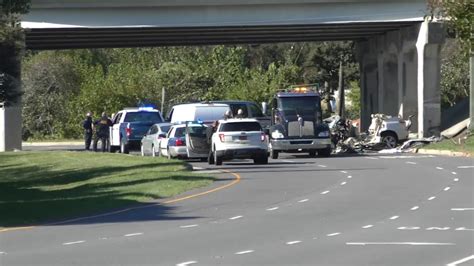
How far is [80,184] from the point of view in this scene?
29.3 metres

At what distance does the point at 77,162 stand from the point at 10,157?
267 inches

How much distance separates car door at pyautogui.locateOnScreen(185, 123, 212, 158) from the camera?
39.2m

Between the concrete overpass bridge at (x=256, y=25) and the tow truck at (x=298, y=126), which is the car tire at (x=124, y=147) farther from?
the tow truck at (x=298, y=126)

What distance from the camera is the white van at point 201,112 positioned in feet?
144

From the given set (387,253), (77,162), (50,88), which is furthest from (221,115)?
(50,88)

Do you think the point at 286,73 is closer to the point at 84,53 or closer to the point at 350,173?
the point at 84,53

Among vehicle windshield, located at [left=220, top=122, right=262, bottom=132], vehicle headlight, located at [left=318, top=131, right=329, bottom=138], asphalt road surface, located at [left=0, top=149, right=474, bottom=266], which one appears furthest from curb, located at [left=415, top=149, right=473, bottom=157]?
asphalt road surface, located at [left=0, top=149, right=474, bottom=266]

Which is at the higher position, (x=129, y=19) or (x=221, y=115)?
(x=129, y=19)

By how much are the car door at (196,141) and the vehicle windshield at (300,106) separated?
413cm

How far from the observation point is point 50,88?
79.1 metres

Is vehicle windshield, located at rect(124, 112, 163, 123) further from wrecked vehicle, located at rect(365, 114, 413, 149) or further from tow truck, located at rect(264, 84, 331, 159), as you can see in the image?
wrecked vehicle, located at rect(365, 114, 413, 149)

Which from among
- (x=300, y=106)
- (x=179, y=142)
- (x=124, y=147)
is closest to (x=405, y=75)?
(x=300, y=106)

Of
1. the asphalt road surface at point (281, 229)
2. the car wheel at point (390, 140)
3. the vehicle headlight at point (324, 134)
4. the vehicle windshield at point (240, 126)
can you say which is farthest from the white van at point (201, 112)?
the asphalt road surface at point (281, 229)

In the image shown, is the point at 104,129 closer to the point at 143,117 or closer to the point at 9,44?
the point at 143,117
